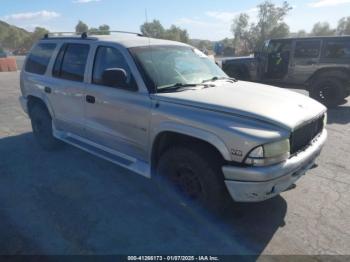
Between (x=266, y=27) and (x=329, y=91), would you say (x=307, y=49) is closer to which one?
(x=329, y=91)

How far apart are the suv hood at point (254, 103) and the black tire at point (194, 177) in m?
0.51

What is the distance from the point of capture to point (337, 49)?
8094 millimetres

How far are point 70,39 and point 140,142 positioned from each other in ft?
7.05

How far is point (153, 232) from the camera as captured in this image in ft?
9.78

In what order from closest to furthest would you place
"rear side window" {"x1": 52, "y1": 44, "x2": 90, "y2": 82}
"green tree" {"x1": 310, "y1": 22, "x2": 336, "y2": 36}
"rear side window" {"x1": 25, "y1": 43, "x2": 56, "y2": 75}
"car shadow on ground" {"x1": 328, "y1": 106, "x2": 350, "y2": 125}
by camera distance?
"rear side window" {"x1": 52, "y1": 44, "x2": 90, "y2": 82}
"rear side window" {"x1": 25, "y1": 43, "x2": 56, "y2": 75}
"car shadow on ground" {"x1": 328, "y1": 106, "x2": 350, "y2": 125}
"green tree" {"x1": 310, "y1": 22, "x2": 336, "y2": 36}

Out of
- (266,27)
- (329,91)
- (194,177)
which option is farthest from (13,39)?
(194,177)

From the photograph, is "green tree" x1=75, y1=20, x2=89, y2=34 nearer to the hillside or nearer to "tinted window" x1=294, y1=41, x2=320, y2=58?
"tinted window" x1=294, y1=41, x2=320, y2=58

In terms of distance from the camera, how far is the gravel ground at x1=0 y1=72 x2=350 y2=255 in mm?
2787

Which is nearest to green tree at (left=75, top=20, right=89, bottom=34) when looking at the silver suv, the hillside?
the silver suv

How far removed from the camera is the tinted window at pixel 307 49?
27.7ft

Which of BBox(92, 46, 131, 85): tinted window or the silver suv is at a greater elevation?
BBox(92, 46, 131, 85): tinted window

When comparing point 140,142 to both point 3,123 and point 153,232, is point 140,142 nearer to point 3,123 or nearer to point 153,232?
point 153,232

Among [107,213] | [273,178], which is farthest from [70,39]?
[273,178]

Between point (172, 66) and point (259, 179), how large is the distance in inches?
70.1
